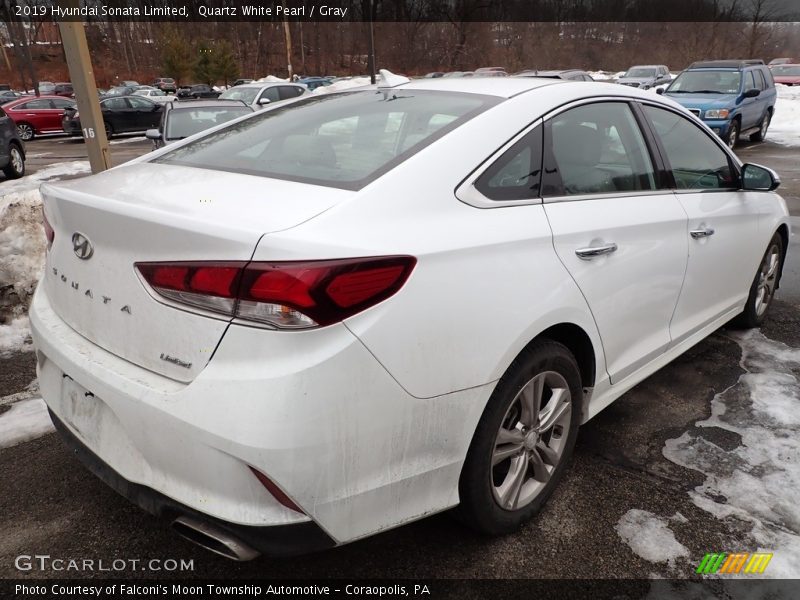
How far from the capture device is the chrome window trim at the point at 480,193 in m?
1.93

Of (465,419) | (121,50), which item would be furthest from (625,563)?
(121,50)

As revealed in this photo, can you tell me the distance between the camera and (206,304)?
1.59 metres

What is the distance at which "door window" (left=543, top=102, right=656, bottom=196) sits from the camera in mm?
2334

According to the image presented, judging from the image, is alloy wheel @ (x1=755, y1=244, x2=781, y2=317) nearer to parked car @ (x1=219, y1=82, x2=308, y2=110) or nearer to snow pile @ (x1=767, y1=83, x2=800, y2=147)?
parked car @ (x1=219, y1=82, x2=308, y2=110)

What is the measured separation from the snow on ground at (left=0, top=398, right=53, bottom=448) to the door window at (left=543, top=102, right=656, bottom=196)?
8.67 ft

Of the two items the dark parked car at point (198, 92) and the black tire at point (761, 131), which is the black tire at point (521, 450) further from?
the dark parked car at point (198, 92)

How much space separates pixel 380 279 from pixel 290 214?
302mm

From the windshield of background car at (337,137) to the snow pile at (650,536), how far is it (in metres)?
1.62

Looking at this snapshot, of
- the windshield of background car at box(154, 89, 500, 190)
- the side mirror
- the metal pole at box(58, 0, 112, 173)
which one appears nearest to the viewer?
the windshield of background car at box(154, 89, 500, 190)

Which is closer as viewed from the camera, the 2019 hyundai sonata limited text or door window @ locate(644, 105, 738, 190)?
the 2019 hyundai sonata limited text

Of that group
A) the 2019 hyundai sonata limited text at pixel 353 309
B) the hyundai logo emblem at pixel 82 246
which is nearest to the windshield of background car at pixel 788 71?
the 2019 hyundai sonata limited text at pixel 353 309

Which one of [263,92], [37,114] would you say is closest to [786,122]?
[263,92]

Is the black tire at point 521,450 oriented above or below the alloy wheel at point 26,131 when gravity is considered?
above

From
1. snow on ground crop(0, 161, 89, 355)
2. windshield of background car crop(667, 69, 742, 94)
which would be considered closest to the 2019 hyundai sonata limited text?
snow on ground crop(0, 161, 89, 355)
